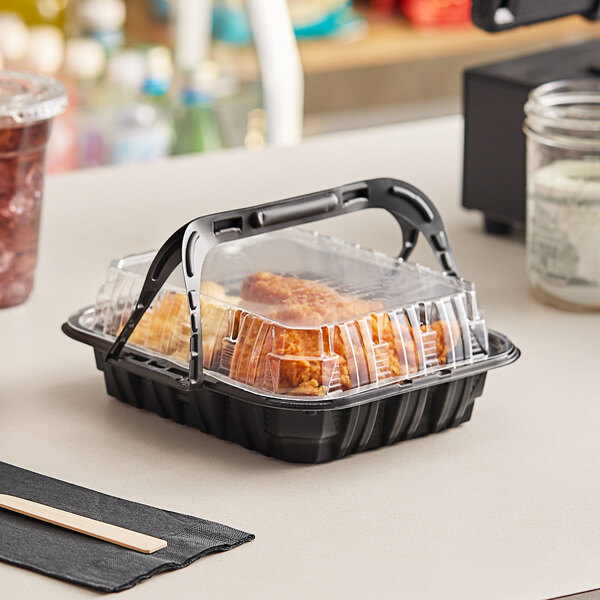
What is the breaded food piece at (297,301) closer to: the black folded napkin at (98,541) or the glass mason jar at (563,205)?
the black folded napkin at (98,541)

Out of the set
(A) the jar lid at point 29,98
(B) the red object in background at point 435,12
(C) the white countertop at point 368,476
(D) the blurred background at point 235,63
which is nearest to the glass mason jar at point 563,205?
(C) the white countertop at point 368,476

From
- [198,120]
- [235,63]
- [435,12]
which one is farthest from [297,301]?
[435,12]

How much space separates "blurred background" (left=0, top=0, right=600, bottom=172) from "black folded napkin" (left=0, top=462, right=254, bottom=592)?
0.99m

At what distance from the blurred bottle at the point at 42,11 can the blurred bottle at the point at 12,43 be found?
153 mm

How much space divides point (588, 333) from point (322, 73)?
2101 millimetres

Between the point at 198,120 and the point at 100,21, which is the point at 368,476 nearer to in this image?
the point at 198,120

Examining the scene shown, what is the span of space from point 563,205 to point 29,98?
478mm

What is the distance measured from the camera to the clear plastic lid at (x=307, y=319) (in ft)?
2.70

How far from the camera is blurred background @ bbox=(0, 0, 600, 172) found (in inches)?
82.3

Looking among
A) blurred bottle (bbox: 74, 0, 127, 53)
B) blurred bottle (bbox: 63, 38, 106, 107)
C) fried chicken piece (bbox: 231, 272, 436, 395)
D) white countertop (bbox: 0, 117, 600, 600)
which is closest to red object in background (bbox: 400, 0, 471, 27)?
blurred bottle (bbox: 74, 0, 127, 53)

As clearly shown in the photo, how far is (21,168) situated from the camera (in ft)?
3.58

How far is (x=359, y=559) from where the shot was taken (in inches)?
29.0

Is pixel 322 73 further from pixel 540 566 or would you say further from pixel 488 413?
pixel 540 566

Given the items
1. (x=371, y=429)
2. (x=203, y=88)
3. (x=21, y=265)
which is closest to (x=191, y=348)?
(x=371, y=429)
